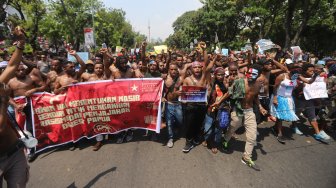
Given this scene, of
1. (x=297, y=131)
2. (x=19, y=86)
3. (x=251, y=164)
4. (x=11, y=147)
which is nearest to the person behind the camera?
(x=11, y=147)

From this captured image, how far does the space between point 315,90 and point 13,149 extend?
19.5ft

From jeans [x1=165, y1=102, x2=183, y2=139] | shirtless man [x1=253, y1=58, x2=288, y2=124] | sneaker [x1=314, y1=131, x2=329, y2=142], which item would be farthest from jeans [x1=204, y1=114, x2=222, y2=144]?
sneaker [x1=314, y1=131, x2=329, y2=142]

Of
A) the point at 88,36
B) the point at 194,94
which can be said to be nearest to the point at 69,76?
the point at 194,94

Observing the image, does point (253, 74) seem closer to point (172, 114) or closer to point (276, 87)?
point (276, 87)

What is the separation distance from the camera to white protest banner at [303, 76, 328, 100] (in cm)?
577

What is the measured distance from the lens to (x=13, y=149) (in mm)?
2648

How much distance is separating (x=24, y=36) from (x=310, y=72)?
18.9ft

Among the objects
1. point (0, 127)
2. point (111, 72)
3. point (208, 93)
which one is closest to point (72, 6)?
point (111, 72)

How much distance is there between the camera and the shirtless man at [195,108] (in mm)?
4973

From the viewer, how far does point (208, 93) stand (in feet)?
16.7

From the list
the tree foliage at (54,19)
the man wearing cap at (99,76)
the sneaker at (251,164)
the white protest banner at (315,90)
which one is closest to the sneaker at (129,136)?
the man wearing cap at (99,76)

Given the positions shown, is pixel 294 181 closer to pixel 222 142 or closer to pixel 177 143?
pixel 222 142

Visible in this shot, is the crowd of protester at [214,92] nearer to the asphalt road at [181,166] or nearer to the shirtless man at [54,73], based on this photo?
the shirtless man at [54,73]

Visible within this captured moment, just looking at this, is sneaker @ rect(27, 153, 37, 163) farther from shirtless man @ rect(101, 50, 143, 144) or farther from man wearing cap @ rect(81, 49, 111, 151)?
shirtless man @ rect(101, 50, 143, 144)
